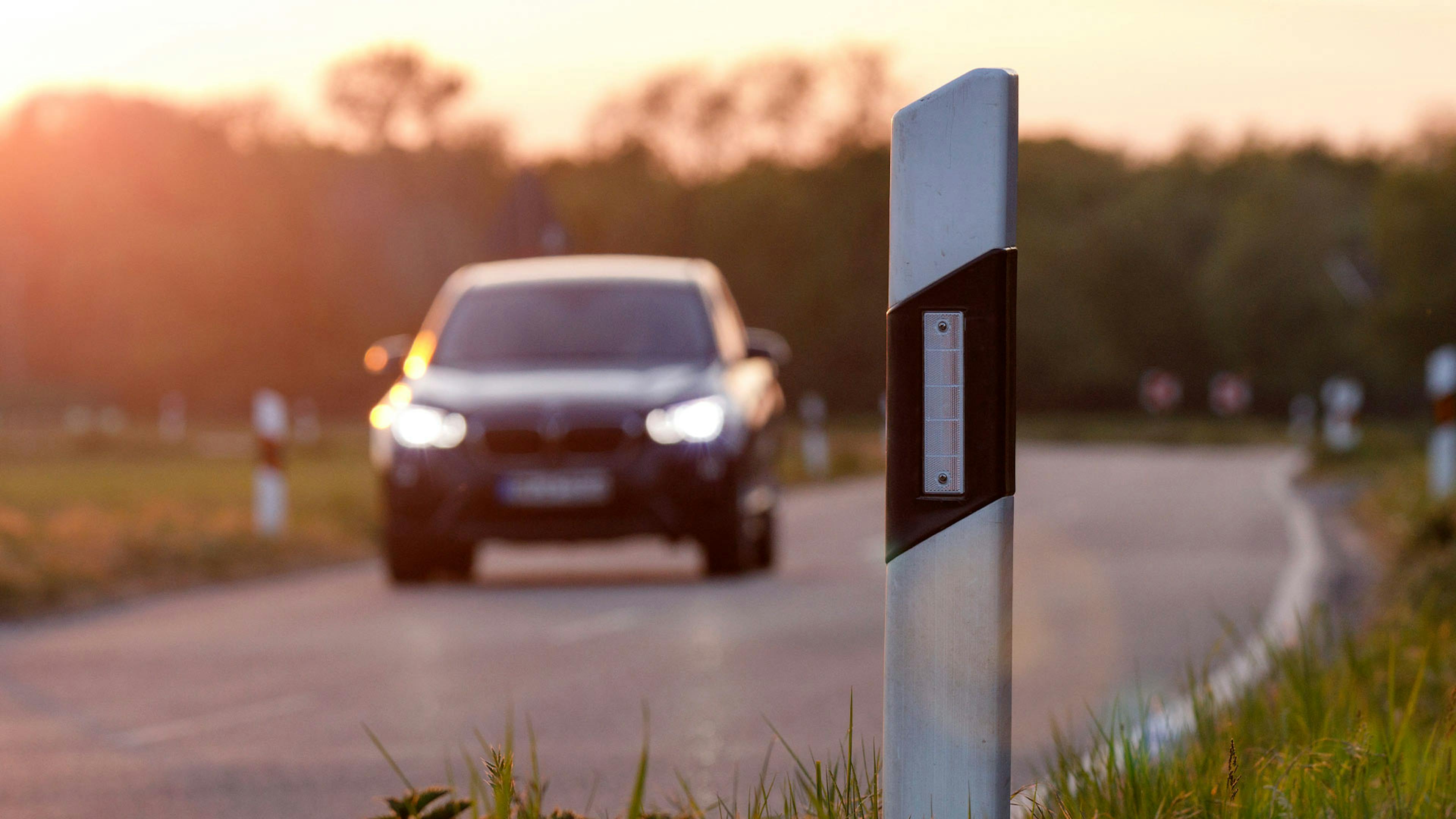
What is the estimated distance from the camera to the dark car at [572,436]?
38.4 ft

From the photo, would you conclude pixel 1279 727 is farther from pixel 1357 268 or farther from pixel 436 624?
pixel 1357 268

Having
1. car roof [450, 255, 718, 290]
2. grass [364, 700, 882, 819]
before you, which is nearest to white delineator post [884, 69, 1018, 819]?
grass [364, 700, 882, 819]

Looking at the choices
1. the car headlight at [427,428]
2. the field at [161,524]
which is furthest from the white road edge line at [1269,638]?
the field at [161,524]

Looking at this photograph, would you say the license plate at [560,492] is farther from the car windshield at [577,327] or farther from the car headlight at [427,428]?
the car windshield at [577,327]

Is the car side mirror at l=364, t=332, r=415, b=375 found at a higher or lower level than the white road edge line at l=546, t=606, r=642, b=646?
higher

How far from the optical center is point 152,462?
120 feet

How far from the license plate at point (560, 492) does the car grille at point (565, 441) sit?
17 centimetres

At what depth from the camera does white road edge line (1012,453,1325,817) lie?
4.65 metres

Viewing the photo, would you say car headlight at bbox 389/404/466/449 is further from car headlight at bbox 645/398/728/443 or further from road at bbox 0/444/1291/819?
car headlight at bbox 645/398/728/443

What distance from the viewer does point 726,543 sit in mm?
12133

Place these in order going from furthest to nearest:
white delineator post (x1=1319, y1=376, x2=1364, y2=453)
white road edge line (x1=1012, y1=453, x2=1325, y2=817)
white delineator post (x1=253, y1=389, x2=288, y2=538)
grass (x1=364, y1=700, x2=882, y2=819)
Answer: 1. white delineator post (x1=1319, y1=376, x2=1364, y2=453)
2. white delineator post (x1=253, y1=389, x2=288, y2=538)
3. white road edge line (x1=1012, y1=453, x2=1325, y2=817)
4. grass (x1=364, y1=700, x2=882, y2=819)

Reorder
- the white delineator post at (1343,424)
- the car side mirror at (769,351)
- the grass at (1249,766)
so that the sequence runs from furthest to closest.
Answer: the white delineator post at (1343,424) < the car side mirror at (769,351) < the grass at (1249,766)

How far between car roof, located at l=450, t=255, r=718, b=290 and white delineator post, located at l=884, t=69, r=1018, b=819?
394 inches

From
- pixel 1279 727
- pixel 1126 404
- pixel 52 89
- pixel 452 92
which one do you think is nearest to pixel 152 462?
pixel 452 92
